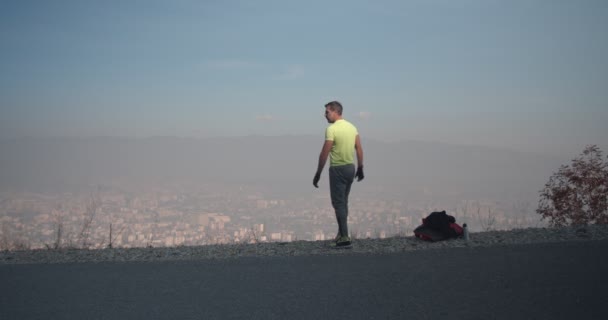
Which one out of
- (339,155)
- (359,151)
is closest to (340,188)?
(339,155)

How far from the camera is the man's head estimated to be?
8859 millimetres

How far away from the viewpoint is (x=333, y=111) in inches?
349

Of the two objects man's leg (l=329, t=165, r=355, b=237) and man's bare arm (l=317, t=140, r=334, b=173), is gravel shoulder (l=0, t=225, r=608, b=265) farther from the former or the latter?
man's bare arm (l=317, t=140, r=334, b=173)

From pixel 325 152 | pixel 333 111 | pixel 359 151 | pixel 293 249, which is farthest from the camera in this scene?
pixel 359 151

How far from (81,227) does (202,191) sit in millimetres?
85873

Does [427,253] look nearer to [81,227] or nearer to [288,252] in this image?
[288,252]

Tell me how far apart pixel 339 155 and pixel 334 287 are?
3.40m

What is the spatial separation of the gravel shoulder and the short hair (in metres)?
2.30

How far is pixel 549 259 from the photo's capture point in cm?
680

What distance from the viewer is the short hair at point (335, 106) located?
29.0ft

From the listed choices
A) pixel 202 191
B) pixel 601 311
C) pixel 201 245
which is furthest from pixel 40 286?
pixel 202 191

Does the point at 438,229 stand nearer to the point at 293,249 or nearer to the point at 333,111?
the point at 293,249

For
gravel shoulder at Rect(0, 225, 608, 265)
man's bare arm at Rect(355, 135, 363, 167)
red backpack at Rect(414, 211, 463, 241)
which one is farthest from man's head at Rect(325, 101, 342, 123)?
red backpack at Rect(414, 211, 463, 241)

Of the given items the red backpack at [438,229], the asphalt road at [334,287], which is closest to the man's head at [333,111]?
the red backpack at [438,229]
